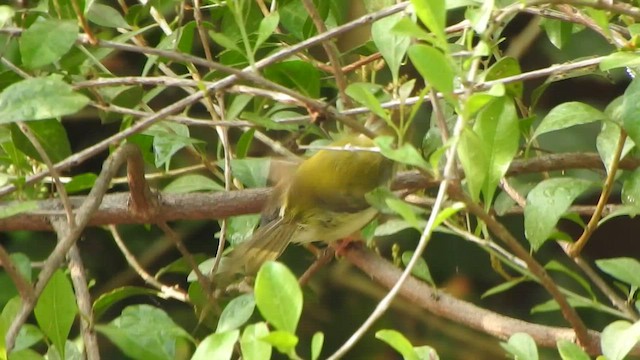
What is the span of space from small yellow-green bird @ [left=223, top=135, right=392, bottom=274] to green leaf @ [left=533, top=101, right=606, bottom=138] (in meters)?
0.37

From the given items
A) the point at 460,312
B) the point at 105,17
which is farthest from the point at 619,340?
the point at 105,17

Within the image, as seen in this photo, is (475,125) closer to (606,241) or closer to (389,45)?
(389,45)

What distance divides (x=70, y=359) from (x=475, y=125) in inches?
19.6

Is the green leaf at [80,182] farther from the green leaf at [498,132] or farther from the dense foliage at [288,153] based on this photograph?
the green leaf at [498,132]

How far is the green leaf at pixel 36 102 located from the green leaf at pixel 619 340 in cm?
55

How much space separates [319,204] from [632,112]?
29.5 inches

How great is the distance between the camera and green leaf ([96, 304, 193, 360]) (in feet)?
3.65

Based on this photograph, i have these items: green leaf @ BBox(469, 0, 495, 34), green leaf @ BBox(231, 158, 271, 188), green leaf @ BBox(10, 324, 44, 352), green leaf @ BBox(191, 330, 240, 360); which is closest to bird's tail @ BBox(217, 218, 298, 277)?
green leaf @ BBox(231, 158, 271, 188)

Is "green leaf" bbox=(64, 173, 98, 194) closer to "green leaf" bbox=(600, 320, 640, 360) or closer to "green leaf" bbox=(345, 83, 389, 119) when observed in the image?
"green leaf" bbox=(345, 83, 389, 119)

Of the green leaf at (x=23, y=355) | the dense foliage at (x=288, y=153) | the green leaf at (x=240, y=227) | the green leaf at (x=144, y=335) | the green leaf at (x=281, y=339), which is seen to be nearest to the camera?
the green leaf at (x=281, y=339)

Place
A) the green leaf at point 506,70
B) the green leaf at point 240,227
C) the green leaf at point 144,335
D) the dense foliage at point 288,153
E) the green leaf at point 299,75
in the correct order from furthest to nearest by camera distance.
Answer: the green leaf at point 240,227 → the green leaf at point 299,75 → the green leaf at point 506,70 → the green leaf at point 144,335 → the dense foliage at point 288,153

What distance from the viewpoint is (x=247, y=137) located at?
1.40 m

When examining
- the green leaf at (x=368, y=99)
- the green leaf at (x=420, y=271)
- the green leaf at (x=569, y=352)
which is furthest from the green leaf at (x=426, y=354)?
the green leaf at (x=420, y=271)

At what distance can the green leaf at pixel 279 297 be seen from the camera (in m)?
0.82
